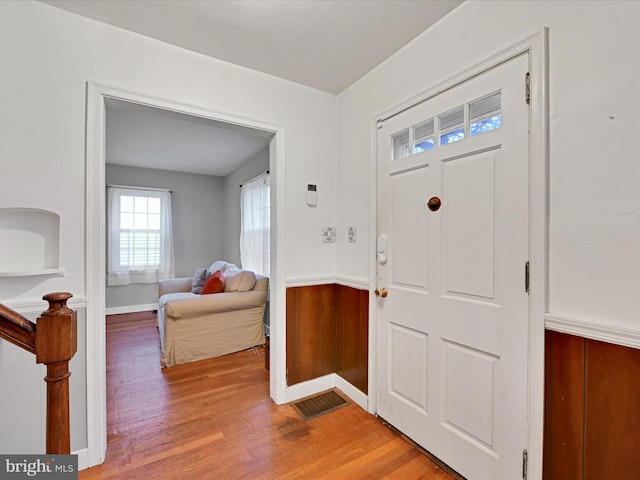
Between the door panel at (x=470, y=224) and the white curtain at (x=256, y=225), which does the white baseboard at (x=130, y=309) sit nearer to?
the white curtain at (x=256, y=225)

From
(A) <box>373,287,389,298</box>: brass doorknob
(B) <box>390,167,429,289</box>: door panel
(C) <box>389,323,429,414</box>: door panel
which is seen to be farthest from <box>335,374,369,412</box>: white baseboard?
(B) <box>390,167,429,289</box>: door panel

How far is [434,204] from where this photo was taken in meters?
1.66

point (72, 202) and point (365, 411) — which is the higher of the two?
point (72, 202)

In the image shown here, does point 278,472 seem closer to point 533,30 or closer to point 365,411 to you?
point 365,411

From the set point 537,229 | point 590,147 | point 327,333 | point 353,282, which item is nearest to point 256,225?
point 327,333

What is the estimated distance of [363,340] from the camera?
2189 mm

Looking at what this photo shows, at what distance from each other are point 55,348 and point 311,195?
1771 mm

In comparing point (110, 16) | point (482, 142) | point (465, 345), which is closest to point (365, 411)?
→ point (465, 345)

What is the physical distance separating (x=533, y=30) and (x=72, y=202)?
237cm

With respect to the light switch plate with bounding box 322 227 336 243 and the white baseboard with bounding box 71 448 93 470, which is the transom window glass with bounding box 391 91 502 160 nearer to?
the light switch plate with bounding box 322 227 336 243

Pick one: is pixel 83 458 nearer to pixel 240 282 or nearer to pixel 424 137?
pixel 240 282

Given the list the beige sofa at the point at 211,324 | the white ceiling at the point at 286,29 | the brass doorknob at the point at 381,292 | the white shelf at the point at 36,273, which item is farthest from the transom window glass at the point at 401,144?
the beige sofa at the point at 211,324

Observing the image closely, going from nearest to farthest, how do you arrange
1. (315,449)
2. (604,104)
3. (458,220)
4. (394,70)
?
(604,104) → (458,220) → (315,449) → (394,70)

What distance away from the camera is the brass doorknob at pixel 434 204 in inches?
64.5
